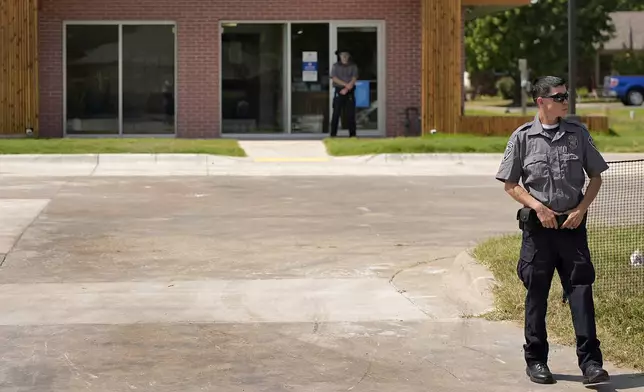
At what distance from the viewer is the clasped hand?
708 centimetres

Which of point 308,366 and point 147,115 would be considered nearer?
point 308,366

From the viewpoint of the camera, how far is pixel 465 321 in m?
9.24

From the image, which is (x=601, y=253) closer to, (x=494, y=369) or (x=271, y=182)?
(x=494, y=369)

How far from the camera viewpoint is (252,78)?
92.3ft

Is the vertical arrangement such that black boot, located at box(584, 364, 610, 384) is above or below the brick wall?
below

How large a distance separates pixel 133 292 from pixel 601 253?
407cm

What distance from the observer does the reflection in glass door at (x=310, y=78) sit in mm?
27984

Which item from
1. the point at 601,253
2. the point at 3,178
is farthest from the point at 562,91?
the point at 3,178

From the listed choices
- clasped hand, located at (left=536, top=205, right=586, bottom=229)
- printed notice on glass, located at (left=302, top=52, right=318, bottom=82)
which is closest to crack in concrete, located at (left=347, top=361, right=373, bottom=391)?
clasped hand, located at (left=536, top=205, right=586, bottom=229)

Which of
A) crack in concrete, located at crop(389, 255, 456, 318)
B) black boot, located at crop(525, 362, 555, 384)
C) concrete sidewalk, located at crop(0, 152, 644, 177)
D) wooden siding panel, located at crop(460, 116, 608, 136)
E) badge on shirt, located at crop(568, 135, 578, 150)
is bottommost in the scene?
black boot, located at crop(525, 362, 555, 384)

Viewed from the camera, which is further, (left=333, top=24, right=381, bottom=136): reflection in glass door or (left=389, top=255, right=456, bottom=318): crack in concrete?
(left=333, top=24, right=381, bottom=136): reflection in glass door

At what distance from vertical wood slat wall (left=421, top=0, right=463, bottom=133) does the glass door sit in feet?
4.39

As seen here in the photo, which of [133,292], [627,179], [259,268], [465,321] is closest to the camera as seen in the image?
[465,321]

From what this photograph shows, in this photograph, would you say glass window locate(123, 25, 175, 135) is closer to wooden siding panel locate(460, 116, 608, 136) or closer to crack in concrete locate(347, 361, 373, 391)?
wooden siding panel locate(460, 116, 608, 136)
